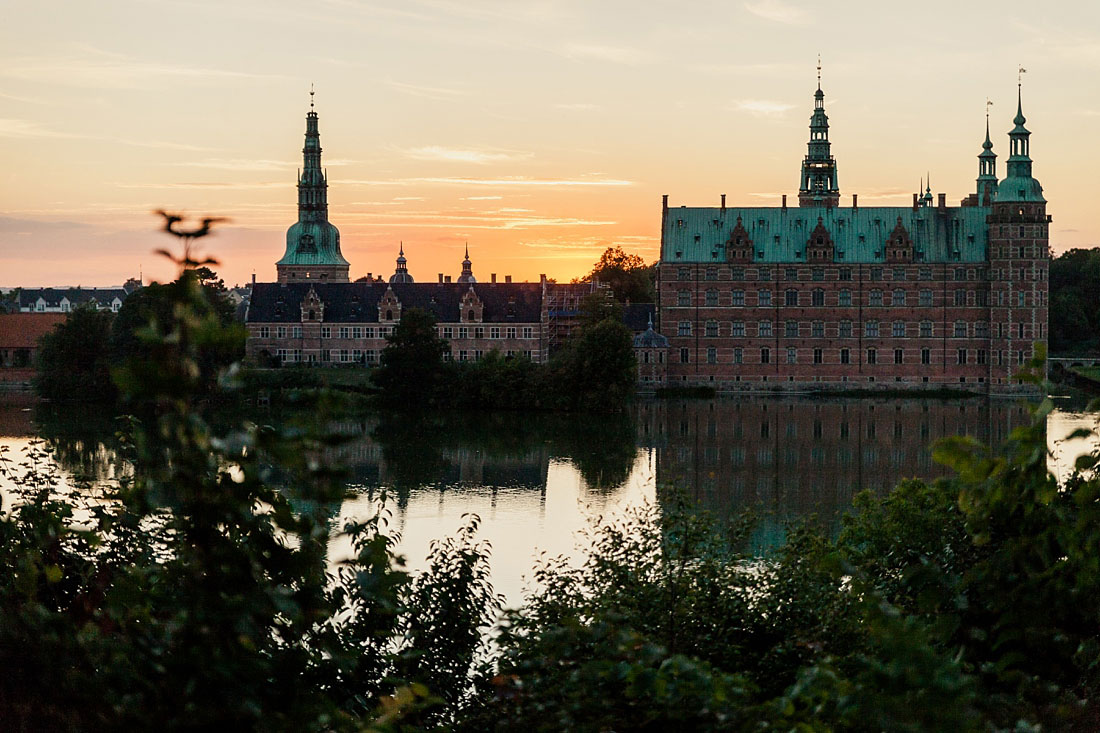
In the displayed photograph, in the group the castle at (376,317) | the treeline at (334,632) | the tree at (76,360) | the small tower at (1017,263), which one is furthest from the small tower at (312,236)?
the treeline at (334,632)

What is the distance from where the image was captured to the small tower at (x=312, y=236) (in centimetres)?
7219

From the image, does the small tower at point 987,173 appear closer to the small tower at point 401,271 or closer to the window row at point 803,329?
the window row at point 803,329

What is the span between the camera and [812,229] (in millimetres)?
56469

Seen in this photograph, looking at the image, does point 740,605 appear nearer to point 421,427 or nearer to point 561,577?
point 561,577

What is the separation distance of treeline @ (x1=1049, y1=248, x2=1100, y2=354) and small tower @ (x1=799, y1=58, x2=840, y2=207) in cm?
1354

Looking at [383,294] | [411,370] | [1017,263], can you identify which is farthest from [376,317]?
[1017,263]

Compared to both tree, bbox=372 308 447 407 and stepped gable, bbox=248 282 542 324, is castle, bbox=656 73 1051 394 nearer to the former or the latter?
stepped gable, bbox=248 282 542 324

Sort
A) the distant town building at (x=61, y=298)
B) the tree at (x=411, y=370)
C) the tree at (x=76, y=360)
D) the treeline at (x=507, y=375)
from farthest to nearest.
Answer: the distant town building at (x=61, y=298), the tree at (x=76, y=360), the tree at (x=411, y=370), the treeline at (x=507, y=375)

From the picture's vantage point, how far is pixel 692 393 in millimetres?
53281

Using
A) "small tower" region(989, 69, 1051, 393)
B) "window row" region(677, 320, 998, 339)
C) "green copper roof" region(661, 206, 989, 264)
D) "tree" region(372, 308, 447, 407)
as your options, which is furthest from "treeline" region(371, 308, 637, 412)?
"small tower" region(989, 69, 1051, 393)

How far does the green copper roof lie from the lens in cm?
5553

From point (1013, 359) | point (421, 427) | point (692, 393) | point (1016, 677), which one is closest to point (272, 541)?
point (1016, 677)

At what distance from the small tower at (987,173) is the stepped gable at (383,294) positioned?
20463 millimetres

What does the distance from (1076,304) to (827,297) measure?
17.4m
